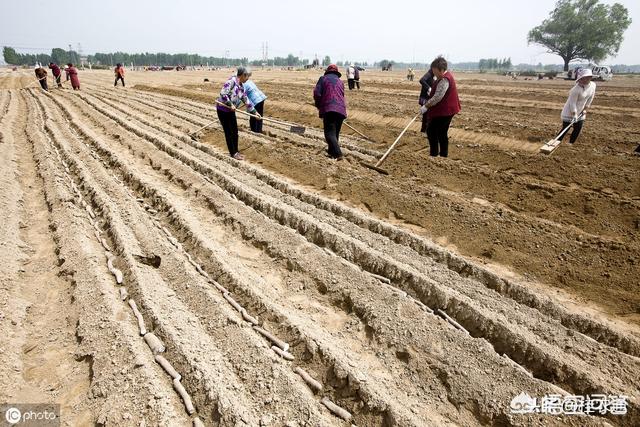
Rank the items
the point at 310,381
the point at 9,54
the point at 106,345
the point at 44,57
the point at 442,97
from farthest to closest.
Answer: the point at 44,57 → the point at 9,54 → the point at 442,97 → the point at 106,345 → the point at 310,381

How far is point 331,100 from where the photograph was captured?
5.76 meters

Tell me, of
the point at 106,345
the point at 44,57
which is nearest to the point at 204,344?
the point at 106,345

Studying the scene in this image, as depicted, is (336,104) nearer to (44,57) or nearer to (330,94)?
(330,94)

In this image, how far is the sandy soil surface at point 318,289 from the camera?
210 cm

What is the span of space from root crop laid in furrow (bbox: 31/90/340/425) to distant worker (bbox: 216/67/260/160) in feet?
9.80

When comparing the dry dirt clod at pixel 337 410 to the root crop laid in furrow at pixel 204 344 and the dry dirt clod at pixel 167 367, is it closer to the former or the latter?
the root crop laid in furrow at pixel 204 344

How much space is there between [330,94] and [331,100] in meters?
0.09

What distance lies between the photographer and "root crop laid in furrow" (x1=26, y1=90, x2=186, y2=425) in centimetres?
196

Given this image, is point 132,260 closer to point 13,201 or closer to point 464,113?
point 13,201

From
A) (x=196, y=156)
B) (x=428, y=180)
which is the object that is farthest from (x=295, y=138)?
(x=428, y=180)

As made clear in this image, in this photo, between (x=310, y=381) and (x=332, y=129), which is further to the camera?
(x=332, y=129)

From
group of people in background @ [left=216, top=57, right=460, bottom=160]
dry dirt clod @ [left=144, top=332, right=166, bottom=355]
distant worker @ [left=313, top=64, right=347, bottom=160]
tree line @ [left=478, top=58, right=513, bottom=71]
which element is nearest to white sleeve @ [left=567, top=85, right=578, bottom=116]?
group of people in background @ [left=216, top=57, right=460, bottom=160]

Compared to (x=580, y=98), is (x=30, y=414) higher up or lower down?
lower down

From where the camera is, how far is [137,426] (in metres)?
1.88
